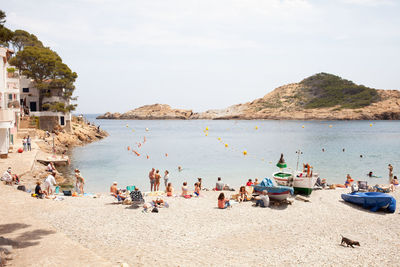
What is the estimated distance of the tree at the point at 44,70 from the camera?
166 ft

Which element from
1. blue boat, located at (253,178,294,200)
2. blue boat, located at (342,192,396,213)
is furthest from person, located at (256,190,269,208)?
blue boat, located at (342,192,396,213)

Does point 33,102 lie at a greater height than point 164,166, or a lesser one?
greater

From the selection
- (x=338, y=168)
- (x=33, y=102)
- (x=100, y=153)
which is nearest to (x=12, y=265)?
(x=338, y=168)

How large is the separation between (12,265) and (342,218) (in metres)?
13.9

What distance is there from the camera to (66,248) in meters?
10.5

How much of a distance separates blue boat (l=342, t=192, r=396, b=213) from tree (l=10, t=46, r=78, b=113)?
47979 millimetres

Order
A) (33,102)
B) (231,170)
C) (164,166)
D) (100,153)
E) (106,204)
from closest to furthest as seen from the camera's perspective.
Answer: (106,204)
(231,170)
(164,166)
(100,153)
(33,102)

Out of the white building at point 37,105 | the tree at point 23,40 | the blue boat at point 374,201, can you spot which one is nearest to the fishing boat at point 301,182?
the blue boat at point 374,201

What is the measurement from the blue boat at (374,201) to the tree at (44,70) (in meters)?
48.0

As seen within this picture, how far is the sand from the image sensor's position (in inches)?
427

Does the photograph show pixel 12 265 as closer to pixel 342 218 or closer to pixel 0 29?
pixel 0 29

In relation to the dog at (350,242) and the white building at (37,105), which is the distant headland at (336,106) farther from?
the dog at (350,242)

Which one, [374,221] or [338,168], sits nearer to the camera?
[374,221]

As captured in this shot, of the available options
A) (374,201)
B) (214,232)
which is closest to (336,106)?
(374,201)
